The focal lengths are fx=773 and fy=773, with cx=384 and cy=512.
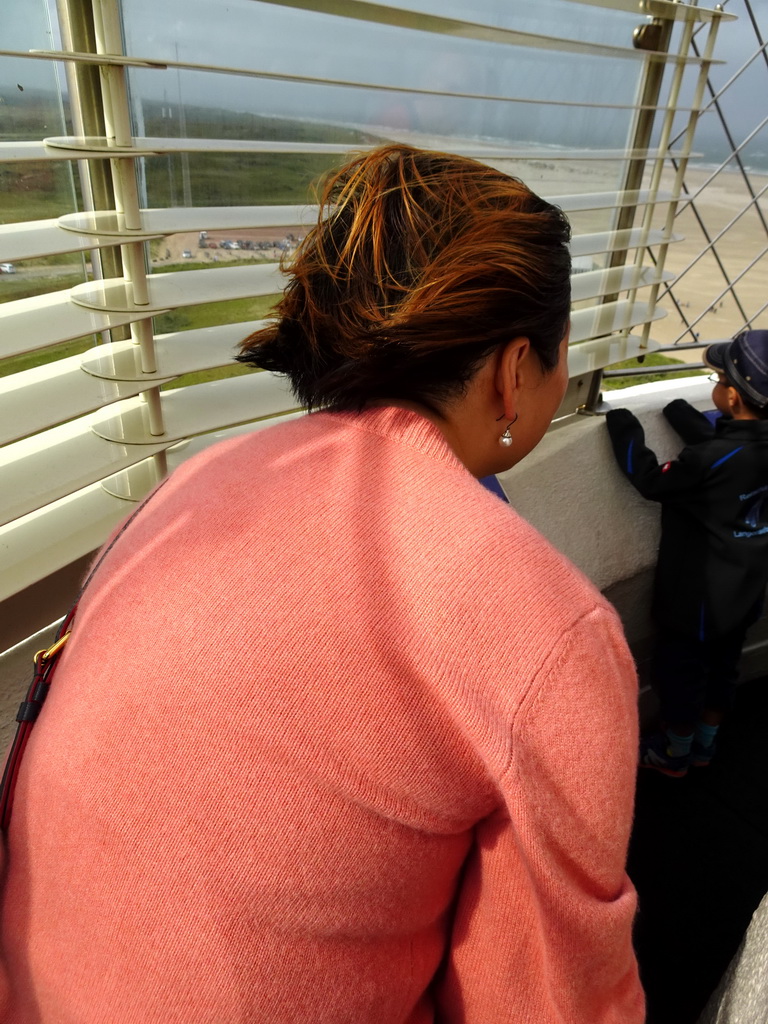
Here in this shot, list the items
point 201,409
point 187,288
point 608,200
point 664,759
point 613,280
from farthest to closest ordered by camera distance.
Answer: point 664,759, point 613,280, point 608,200, point 201,409, point 187,288

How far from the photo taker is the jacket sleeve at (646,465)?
1.82 metres

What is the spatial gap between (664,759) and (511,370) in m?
1.67

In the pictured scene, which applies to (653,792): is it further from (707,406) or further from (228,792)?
(228,792)

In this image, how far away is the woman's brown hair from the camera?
0.80 m

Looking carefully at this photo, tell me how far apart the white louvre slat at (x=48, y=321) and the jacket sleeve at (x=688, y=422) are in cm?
142

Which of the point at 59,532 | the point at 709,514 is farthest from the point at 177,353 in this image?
the point at 709,514

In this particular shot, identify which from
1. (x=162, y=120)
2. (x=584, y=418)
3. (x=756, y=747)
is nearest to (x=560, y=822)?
(x=162, y=120)

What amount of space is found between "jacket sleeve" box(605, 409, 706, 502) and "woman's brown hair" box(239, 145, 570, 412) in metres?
1.06

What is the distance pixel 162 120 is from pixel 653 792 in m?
2.01

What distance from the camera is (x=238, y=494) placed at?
29.5 inches

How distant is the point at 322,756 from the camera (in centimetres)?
64

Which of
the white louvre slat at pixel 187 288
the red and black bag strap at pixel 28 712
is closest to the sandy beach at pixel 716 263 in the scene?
the white louvre slat at pixel 187 288

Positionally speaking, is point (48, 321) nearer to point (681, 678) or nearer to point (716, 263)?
point (681, 678)

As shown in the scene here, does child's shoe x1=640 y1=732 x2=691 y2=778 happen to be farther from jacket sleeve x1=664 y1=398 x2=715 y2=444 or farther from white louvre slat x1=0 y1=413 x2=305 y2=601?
white louvre slat x1=0 y1=413 x2=305 y2=601
